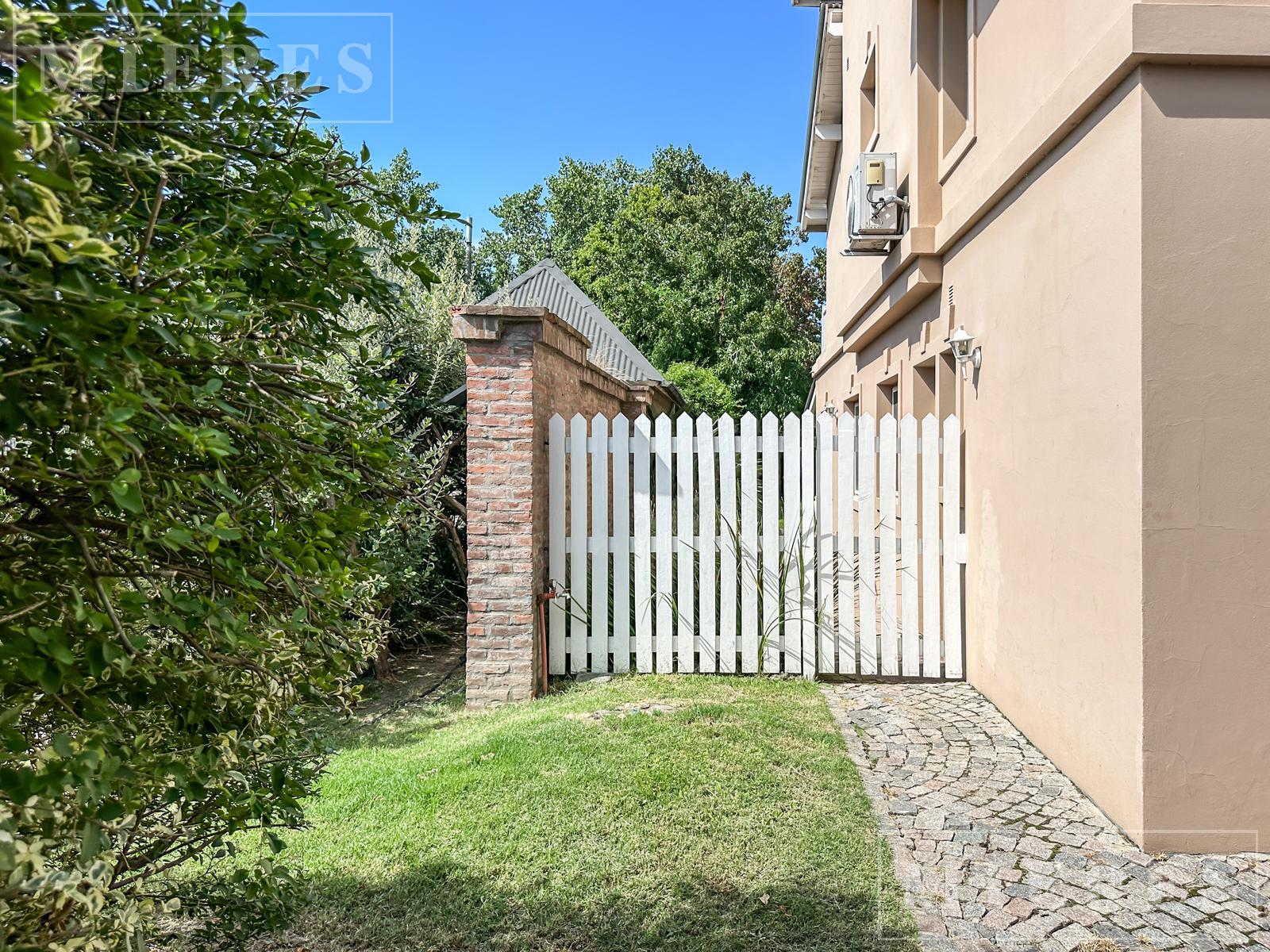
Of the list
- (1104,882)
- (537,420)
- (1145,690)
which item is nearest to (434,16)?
(537,420)

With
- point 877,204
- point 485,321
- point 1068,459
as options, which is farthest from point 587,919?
point 877,204

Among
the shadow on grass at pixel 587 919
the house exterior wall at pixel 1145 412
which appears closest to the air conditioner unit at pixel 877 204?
the house exterior wall at pixel 1145 412

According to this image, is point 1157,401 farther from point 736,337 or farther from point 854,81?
point 736,337

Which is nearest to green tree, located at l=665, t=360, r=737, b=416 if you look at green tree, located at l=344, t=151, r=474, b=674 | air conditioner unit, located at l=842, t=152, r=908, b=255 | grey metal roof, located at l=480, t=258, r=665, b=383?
grey metal roof, located at l=480, t=258, r=665, b=383

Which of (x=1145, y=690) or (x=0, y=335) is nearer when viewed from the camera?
(x=0, y=335)

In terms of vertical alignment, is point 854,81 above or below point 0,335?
above

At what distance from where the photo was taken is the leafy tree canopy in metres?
27.8

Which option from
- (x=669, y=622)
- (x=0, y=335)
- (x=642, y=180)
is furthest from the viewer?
(x=642, y=180)

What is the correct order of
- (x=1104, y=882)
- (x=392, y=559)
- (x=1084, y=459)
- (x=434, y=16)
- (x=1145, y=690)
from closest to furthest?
(x=1104, y=882) < (x=1145, y=690) < (x=1084, y=459) < (x=434, y=16) < (x=392, y=559)

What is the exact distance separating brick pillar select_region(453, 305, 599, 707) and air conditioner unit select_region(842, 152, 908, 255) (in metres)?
3.53

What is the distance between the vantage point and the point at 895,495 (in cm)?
631

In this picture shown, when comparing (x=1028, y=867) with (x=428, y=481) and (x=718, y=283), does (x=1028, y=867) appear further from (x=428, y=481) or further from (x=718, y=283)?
(x=718, y=283)

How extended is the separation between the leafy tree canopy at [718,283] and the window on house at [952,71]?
17.1 metres

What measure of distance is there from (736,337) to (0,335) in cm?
2722
